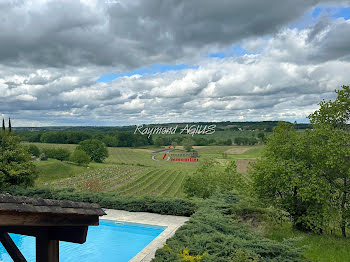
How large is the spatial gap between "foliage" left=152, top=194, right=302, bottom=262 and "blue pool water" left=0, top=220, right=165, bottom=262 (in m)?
3.99

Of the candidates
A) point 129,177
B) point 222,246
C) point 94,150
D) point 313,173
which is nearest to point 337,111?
point 313,173

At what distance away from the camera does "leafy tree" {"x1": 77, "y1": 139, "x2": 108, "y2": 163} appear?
78.7 metres

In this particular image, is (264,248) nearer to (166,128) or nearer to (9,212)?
(9,212)

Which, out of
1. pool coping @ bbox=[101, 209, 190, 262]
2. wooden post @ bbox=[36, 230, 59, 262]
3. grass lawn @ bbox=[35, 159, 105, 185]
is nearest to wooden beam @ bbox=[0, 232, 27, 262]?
wooden post @ bbox=[36, 230, 59, 262]

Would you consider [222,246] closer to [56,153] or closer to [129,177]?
[129,177]

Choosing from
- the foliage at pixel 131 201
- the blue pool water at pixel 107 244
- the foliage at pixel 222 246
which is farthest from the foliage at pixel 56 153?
the foliage at pixel 222 246

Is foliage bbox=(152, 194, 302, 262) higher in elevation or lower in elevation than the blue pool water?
higher

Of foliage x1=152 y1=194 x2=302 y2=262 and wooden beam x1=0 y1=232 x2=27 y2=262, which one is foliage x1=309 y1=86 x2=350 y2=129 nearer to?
foliage x1=152 y1=194 x2=302 y2=262

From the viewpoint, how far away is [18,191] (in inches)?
704

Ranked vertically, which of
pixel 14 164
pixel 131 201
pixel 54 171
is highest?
pixel 14 164

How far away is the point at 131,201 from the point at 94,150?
66.7m

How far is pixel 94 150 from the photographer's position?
78.7 meters

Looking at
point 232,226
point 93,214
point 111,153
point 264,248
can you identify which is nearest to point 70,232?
point 93,214

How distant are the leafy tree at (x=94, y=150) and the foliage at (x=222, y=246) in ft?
241
